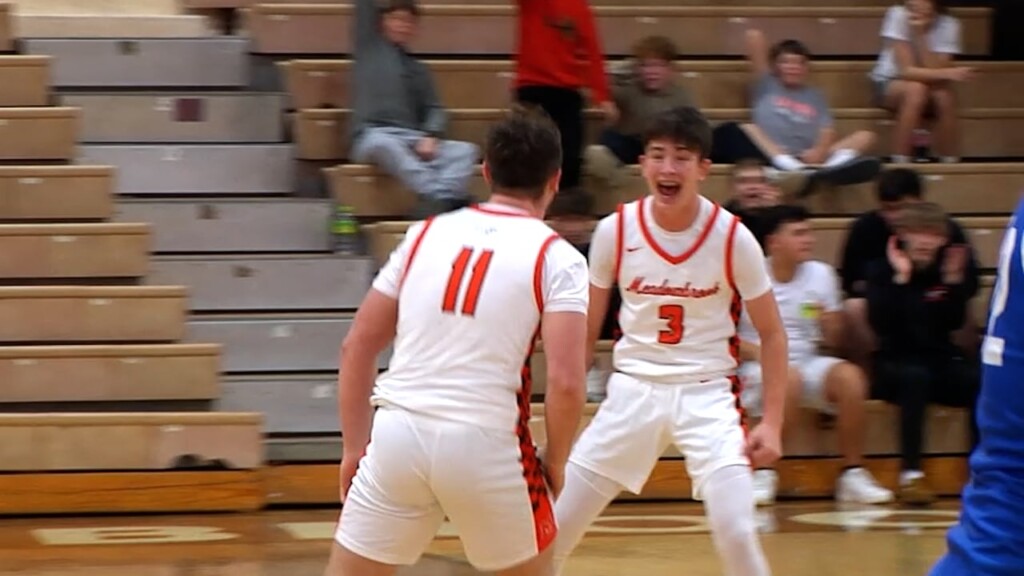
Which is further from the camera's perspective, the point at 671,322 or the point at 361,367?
the point at 671,322

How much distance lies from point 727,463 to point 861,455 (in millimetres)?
3648

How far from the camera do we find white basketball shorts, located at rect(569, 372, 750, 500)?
5117 millimetres

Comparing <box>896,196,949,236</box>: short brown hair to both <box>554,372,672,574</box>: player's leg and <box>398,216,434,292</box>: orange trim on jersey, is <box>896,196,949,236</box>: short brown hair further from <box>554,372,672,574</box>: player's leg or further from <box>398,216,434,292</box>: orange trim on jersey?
<box>398,216,434,292</box>: orange trim on jersey

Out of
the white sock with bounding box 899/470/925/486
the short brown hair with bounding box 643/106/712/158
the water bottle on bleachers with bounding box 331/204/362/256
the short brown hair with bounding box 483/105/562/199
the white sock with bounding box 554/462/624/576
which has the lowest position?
the white sock with bounding box 899/470/925/486

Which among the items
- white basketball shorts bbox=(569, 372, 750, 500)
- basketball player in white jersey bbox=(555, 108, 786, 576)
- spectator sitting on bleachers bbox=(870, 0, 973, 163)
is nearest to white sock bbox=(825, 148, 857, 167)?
spectator sitting on bleachers bbox=(870, 0, 973, 163)

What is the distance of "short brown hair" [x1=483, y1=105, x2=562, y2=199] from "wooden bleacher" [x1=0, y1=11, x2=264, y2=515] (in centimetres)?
433

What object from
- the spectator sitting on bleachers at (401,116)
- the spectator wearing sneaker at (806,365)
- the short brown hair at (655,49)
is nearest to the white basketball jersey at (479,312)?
the spectator wearing sneaker at (806,365)

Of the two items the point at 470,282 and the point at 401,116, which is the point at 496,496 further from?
the point at 401,116

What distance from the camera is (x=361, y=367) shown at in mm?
3965

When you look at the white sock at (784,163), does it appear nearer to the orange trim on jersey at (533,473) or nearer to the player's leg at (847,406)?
the player's leg at (847,406)

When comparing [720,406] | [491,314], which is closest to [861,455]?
[720,406]

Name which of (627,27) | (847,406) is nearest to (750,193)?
(847,406)

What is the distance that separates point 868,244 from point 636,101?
1505 mm

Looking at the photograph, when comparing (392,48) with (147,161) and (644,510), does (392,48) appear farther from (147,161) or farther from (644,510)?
(644,510)
